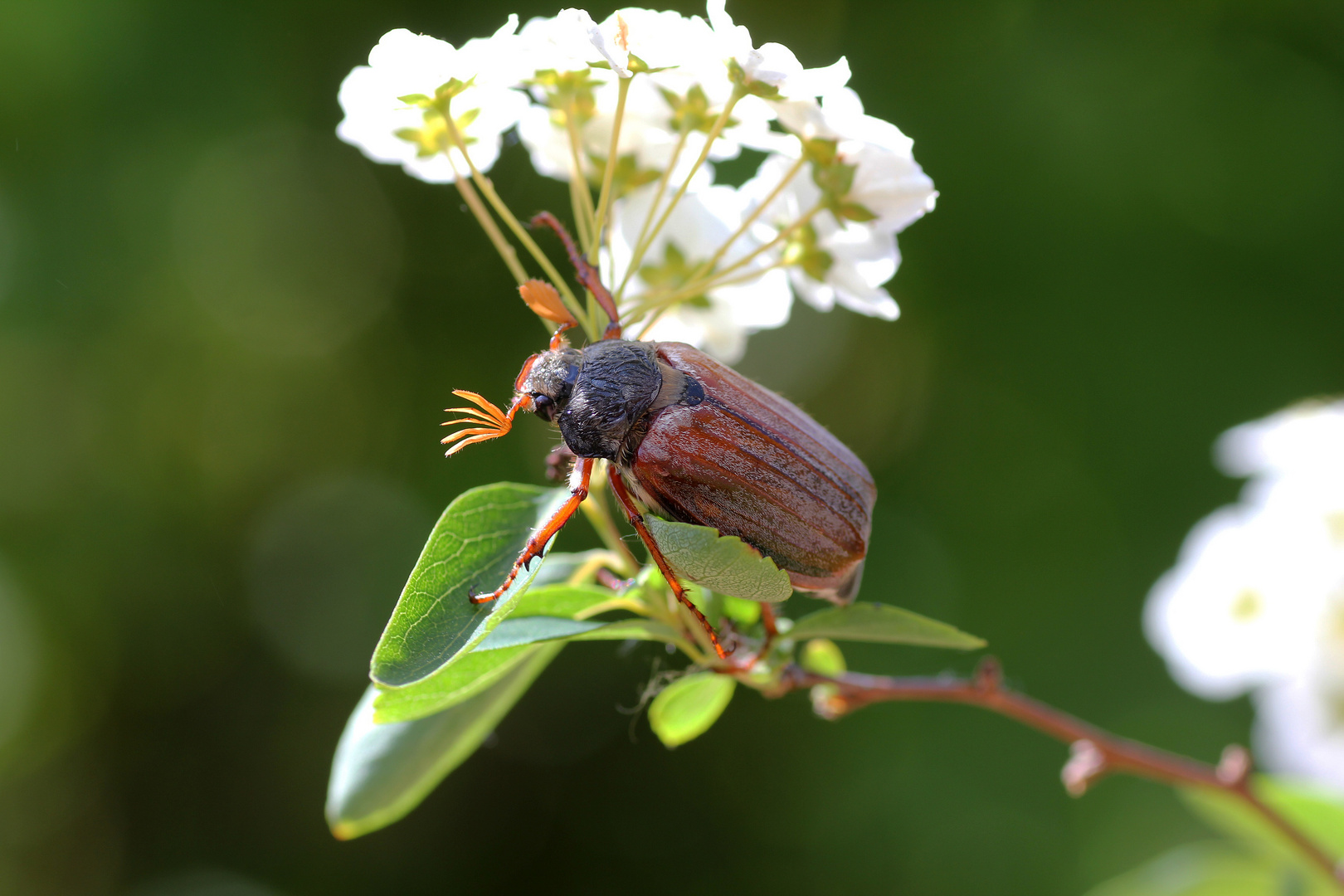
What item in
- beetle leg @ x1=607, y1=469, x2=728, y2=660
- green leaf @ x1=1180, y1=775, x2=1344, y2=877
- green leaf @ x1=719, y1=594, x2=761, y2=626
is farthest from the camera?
green leaf @ x1=1180, y1=775, x2=1344, y2=877

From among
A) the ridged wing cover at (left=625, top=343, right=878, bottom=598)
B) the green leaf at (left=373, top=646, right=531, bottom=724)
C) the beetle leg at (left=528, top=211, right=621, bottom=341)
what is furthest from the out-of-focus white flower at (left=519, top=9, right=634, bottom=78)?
the green leaf at (left=373, top=646, right=531, bottom=724)

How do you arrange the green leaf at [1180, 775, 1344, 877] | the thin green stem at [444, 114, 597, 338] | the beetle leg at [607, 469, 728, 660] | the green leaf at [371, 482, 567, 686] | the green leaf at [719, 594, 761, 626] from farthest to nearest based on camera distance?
1. the green leaf at [1180, 775, 1344, 877]
2. the green leaf at [719, 594, 761, 626]
3. the thin green stem at [444, 114, 597, 338]
4. the beetle leg at [607, 469, 728, 660]
5. the green leaf at [371, 482, 567, 686]

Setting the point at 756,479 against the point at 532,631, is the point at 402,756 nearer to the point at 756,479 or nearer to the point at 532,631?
the point at 532,631

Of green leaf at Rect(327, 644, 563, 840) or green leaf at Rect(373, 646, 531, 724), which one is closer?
green leaf at Rect(373, 646, 531, 724)

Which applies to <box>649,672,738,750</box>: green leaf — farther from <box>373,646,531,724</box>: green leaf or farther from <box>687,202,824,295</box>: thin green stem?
<box>687,202,824,295</box>: thin green stem

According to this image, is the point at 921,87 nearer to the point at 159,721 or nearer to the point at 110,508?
the point at 110,508

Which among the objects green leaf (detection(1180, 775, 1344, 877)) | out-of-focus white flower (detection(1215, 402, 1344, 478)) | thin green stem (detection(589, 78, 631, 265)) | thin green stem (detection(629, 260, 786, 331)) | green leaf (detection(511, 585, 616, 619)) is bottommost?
green leaf (detection(1180, 775, 1344, 877))

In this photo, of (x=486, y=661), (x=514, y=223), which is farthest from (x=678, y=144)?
(x=486, y=661)
